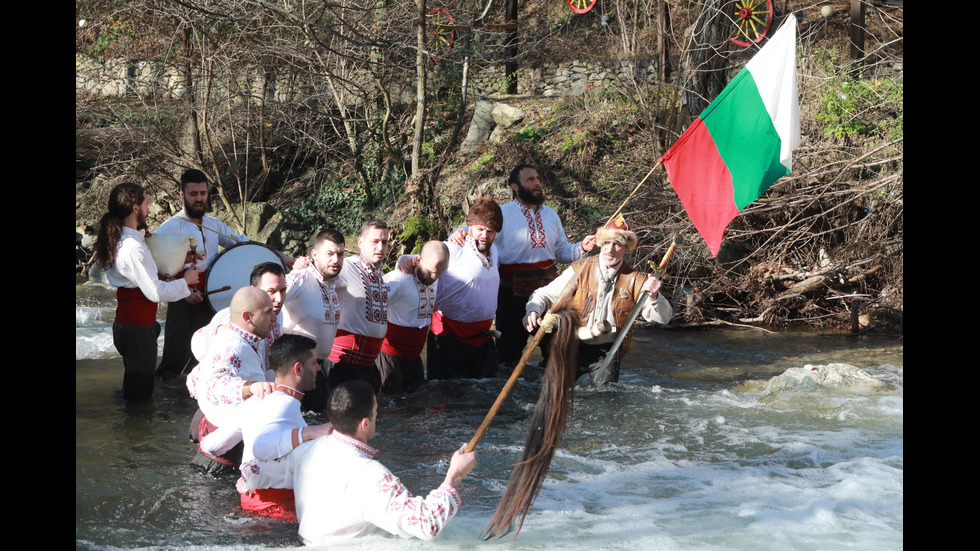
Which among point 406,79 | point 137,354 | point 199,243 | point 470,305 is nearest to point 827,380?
point 470,305

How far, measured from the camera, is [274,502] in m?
4.21

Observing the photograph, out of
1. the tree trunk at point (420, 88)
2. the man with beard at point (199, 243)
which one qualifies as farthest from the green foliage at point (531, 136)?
the man with beard at point (199, 243)

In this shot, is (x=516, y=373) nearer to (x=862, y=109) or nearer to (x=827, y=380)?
(x=827, y=380)

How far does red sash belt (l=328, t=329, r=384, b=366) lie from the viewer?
634cm

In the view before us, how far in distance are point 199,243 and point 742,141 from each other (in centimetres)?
426

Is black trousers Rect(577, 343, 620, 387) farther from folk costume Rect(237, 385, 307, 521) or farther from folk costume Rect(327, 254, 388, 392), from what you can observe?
folk costume Rect(237, 385, 307, 521)

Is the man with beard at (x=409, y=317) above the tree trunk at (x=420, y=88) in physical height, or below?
below

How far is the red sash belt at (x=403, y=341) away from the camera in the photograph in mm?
6770

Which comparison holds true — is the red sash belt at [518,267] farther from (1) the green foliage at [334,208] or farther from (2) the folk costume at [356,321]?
(1) the green foliage at [334,208]

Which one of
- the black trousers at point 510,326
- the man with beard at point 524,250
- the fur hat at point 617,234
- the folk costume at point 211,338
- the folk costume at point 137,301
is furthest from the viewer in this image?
the black trousers at point 510,326

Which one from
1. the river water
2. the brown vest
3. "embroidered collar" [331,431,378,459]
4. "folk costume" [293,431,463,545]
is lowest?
the river water

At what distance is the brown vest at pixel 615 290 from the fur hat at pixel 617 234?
199mm

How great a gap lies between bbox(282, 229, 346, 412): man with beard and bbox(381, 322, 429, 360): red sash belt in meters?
0.78

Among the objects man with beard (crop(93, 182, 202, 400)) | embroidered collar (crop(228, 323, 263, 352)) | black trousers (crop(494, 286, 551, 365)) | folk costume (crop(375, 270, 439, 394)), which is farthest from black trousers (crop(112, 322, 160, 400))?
black trousers (crop(494, 286, 551, 365))
